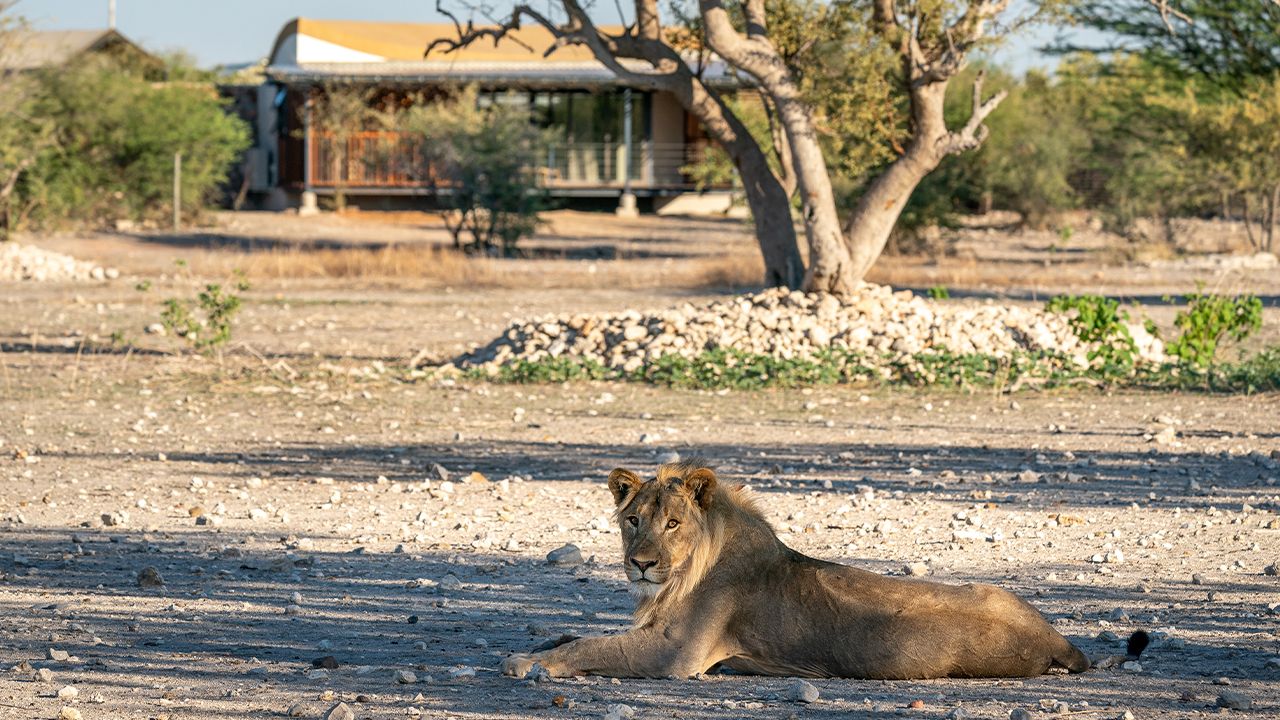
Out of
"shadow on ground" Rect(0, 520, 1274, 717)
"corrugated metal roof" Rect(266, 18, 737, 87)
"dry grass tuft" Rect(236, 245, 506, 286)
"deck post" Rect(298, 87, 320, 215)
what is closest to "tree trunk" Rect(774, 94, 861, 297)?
"shadow on ground" Rect(0, 520, 1274, 717)

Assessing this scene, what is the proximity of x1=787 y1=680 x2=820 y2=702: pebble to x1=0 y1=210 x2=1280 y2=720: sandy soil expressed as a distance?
4cm

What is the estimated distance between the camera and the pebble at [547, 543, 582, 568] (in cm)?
832

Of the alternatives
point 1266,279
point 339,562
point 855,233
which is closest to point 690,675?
point 339,562

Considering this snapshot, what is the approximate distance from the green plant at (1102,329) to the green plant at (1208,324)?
509mm

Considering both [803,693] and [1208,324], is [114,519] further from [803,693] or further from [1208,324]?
[1208,324]

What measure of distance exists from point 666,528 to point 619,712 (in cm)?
63

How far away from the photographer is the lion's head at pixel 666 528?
5.56 metres

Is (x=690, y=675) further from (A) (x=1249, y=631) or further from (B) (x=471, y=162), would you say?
(B) (x=471, y=162)

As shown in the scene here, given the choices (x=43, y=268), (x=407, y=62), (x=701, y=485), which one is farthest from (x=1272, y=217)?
(x=701, y=485)

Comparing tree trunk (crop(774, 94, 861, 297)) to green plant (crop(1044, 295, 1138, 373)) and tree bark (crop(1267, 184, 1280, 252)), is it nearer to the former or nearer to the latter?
green plant (crop(1044, 295, 1138, 373))

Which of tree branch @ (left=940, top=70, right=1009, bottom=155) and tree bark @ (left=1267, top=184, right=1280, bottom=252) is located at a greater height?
tree branch @ (left=940, top=70, right=1009, bottom=155)

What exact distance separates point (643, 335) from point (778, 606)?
40.9 ft

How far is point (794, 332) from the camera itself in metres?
18.2

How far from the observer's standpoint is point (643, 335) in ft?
59.9
